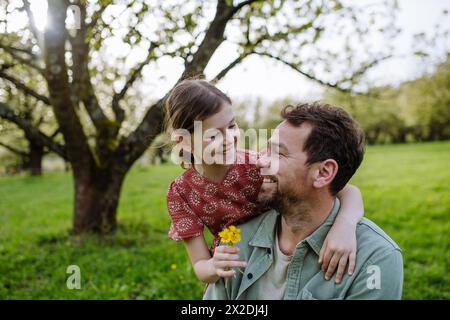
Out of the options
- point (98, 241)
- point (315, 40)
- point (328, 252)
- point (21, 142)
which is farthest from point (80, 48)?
point (21, 142)

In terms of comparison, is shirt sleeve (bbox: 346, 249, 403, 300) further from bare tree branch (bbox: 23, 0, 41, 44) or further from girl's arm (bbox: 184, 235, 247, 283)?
bare tree branch (bbox: 23, 0, 41, 44)

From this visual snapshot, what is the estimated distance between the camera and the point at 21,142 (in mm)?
23375

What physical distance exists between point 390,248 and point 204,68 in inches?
139

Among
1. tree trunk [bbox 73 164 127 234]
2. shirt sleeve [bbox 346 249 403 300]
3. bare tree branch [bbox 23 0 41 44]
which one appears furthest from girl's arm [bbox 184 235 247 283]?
tree trunk [bbox 73 164 127 234]

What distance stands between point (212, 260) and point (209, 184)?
0.55 m

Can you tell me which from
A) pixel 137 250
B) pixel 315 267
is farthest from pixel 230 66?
pixel 315 267

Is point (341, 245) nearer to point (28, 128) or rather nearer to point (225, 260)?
point (225, 260)

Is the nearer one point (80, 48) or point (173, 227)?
point (173, 227)

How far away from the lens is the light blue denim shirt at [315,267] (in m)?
1.98

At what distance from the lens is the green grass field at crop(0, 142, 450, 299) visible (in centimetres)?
467

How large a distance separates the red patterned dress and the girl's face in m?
0.12

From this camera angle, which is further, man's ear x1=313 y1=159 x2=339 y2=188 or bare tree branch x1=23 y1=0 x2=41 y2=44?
bare tree branch x1=23 y1=0 x2=41 y2=44
